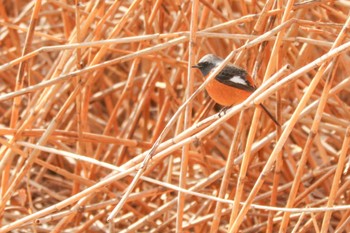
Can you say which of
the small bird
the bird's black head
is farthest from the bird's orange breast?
the bird's black head

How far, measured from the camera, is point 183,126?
9.45 feet

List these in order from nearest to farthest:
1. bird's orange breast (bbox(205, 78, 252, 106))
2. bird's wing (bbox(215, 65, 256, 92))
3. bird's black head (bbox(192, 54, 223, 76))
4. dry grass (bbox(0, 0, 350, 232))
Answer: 1. dry grass (bbox(0, 0, 350, 232))
2. bird's wing (bbox(215, 65, 256, 92))
3. bird's orange breast (bbox(205, 78, 252, 106))
4. bird's black head (bbox(192, 54, 223, 76))

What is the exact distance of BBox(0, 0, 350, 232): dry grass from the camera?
2010 millimetres

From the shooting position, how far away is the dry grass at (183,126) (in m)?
2.01

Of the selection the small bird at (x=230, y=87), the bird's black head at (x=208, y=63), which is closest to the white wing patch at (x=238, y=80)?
the small bird at (x=230, y=87)

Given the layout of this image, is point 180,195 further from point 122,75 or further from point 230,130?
point 122,75

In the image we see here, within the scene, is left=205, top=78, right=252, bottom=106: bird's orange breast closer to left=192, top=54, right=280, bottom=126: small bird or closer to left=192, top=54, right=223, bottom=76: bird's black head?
left=192, top=54, right=280, bottom=126: small bird

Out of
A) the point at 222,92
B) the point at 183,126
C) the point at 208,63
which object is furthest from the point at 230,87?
the point at 183,126

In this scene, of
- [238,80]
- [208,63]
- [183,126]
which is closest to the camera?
[238,80]

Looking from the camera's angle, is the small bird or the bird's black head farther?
the bird's black head

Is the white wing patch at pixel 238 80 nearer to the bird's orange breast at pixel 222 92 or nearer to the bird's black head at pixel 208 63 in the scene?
the bird's orange breast at pixel 222 92

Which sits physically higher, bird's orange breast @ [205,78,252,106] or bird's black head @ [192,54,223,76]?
bird's black head @ [192,54,223,76]

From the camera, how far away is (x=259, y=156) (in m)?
3.05

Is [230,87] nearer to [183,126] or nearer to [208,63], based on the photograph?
[208,63]
